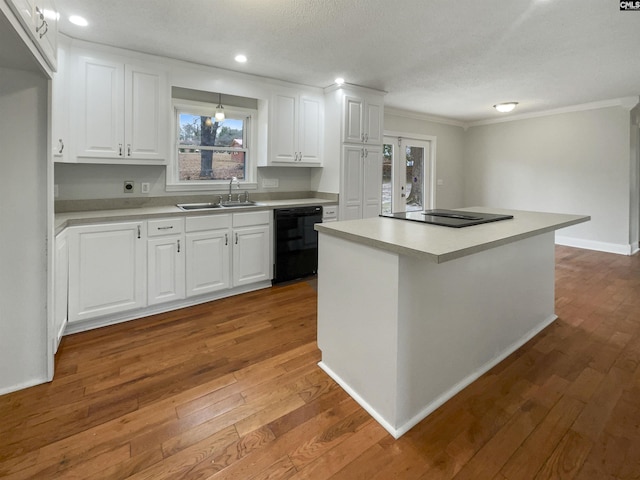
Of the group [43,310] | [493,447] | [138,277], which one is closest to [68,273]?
[138,277]

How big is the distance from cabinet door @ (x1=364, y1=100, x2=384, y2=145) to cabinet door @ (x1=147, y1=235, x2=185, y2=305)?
2613mm

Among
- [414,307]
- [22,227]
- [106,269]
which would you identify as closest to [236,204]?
[106,269]

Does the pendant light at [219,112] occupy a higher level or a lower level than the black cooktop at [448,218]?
higher

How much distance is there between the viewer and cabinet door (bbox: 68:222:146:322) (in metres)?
2.55

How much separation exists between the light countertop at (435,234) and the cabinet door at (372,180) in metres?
2.05

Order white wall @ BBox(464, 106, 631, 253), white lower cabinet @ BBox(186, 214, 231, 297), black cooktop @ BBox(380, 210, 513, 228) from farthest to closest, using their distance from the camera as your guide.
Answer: white wall @ BBox(464, 106, 631, 253) → white lower cabinet @ BBox(186, 214, 231, 297) → black cooktop @ BBox(380, 210, 513, 228)

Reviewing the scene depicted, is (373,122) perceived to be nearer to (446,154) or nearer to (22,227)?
(446,154)

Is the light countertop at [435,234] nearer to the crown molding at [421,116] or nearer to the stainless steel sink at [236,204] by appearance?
the stainless steel sink at [236,204]

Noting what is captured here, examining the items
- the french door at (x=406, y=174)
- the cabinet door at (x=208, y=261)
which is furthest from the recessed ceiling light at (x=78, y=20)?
the french door at (x=406, y=174)

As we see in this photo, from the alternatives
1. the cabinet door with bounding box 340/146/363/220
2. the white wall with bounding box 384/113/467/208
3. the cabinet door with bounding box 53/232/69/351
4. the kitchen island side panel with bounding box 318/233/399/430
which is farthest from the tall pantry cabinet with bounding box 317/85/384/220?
the cabinet door with bounding box 53/232/69/351

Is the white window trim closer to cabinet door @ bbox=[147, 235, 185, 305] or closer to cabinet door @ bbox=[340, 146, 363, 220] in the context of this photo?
cabinet door @ bbox=[147, 235, 185, 305]

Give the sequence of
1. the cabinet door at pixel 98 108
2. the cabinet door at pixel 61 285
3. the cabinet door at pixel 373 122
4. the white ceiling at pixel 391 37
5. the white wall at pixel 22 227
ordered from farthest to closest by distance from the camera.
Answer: the cabinet door at pixel 373 122
the cabinet door at pixel 98 108
the white ceiling at pixel 391 37
the cabinet door at pixel 61 285
the white wall at pixel 22 227

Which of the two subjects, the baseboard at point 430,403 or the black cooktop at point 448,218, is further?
the black cooktop at point 448,218

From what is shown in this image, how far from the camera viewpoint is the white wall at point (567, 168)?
5082 mm
